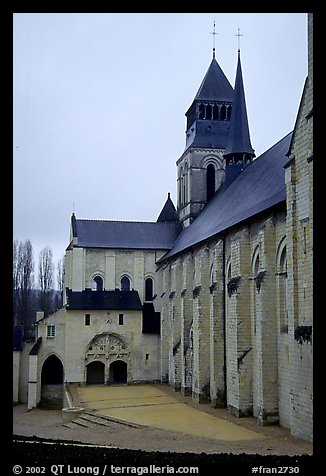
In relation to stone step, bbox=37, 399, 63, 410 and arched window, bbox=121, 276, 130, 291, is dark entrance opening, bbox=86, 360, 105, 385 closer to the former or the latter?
stone step, bbox=37, 399, 63, 410

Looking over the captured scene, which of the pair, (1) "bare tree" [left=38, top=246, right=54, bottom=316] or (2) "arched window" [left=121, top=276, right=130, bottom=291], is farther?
(1) "bare tree" [left=38, top=246, right=54, bottom=316]

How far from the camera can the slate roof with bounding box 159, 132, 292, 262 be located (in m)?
23.4

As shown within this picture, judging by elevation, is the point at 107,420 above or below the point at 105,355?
below

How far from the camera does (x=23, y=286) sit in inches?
2232

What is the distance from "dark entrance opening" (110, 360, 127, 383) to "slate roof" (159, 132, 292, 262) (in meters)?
11.2

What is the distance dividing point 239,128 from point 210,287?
54.3 feet

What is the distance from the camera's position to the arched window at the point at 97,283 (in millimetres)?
44469

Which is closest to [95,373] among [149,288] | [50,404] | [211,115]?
[50,404]

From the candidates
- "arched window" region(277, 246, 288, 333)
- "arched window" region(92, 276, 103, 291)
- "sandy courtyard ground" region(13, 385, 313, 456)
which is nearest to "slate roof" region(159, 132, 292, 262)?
"arched window" region(277, 246, 288, 333)

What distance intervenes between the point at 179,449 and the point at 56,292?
66.1 m

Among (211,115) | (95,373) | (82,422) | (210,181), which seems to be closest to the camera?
(82,422)

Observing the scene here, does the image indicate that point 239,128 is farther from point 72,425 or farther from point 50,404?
point 72,425
